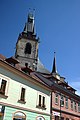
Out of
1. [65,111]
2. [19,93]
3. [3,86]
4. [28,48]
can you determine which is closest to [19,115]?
[19,93]

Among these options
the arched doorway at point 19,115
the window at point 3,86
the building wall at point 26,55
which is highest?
the building wall at point 26,55

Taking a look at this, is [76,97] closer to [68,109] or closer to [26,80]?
[68,109]

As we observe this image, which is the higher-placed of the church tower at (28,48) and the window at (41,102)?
the church tower at (28,48)

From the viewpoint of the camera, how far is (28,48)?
194 ft

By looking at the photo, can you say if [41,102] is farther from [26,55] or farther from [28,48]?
[28,48]

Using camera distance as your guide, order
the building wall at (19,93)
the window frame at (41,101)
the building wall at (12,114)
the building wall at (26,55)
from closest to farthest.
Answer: the building wall at (12,114), the building wall at (19,93), the window frame at (41,101), the building wall at (26,55)

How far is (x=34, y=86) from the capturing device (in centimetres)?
2398

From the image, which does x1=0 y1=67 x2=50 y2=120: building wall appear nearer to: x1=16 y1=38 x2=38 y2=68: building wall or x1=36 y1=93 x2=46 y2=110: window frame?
x1=36 y1=93 x2=46 y2=110: window frame

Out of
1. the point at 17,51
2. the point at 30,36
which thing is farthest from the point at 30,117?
the point at 30,36

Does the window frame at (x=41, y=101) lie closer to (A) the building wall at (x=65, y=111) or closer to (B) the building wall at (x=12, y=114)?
(B) the building wall at (x=12, y=114)

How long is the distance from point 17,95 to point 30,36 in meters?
43.0

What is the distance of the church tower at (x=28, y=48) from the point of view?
5556 cm

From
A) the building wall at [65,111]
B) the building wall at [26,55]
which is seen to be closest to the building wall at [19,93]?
the building wall at [65,111]

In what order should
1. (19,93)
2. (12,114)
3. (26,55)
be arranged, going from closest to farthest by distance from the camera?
(12,114)
(19,93)
(26,55)
